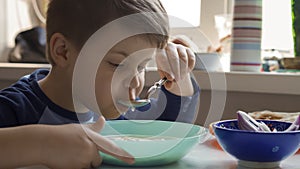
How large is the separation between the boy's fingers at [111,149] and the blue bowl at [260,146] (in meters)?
0.12

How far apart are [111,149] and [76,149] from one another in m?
0.04

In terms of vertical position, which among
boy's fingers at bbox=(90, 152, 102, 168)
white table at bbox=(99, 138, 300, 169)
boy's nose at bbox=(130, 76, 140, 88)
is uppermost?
boy's nose at bbox=(130, 76, 140, 88)

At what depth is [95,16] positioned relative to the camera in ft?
2.52

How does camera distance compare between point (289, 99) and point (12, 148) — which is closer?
point (12, 148)

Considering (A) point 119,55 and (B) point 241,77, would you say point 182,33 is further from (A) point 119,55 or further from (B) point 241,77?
(A) point 119,55

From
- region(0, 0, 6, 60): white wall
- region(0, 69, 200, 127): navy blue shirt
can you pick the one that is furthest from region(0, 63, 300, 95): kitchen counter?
region(0, 0, 6, 60): white wall

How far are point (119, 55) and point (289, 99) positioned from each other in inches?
20.6

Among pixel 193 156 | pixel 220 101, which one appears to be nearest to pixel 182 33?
pixel 220 101

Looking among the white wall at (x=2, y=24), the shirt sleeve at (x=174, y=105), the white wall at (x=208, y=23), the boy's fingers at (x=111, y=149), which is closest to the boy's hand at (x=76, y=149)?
the boy's fingers at (x=111, y=149)

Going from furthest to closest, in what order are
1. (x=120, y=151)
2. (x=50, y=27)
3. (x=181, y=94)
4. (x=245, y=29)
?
(x=245, y=29) < (x=181, y=94) < (x=50, y=27) < (x=120, y=151)

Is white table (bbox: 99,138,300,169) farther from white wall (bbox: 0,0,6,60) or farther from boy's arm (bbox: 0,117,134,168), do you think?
white wall (bbox: 0,0,6,60)

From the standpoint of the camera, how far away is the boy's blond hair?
30.0 inches

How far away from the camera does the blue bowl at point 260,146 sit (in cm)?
51

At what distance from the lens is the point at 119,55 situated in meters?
0.72
